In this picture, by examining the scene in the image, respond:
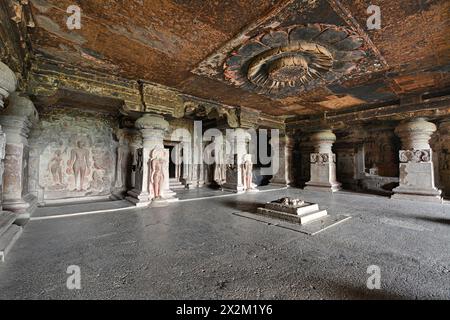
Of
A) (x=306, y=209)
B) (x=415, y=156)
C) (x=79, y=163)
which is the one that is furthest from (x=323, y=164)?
(x=79, y=163)

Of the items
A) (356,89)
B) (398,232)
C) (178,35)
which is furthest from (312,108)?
(178,35)

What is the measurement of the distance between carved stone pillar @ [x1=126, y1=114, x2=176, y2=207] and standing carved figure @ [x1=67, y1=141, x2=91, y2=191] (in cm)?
171

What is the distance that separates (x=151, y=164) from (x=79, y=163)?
235 cm

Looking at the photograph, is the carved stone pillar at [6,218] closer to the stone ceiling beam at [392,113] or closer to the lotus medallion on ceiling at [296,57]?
the lotus medallion on ceiling at [296,57]

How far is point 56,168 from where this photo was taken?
5.40m

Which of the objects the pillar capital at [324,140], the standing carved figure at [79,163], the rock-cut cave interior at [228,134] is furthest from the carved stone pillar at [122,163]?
the pillar capital at [324,140]

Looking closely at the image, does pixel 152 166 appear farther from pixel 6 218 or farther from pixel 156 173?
pixel 6 218

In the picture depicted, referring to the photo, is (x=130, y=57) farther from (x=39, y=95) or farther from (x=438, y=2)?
(x=438, y=2)

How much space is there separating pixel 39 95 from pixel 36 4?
188cm

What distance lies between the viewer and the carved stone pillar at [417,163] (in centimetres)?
578

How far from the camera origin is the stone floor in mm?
1612

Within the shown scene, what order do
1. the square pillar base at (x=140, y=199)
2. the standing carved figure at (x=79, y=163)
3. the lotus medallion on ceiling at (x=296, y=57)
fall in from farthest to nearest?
1. the standing carved figure at (x=79, y=163)
2. the square pillar base at (x=140, y=199)
3. the lotus medallion on ceiling at (x=296, y=57)

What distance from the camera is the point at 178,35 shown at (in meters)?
3.02

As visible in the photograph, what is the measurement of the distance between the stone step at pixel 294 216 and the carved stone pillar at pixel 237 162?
123 inches
